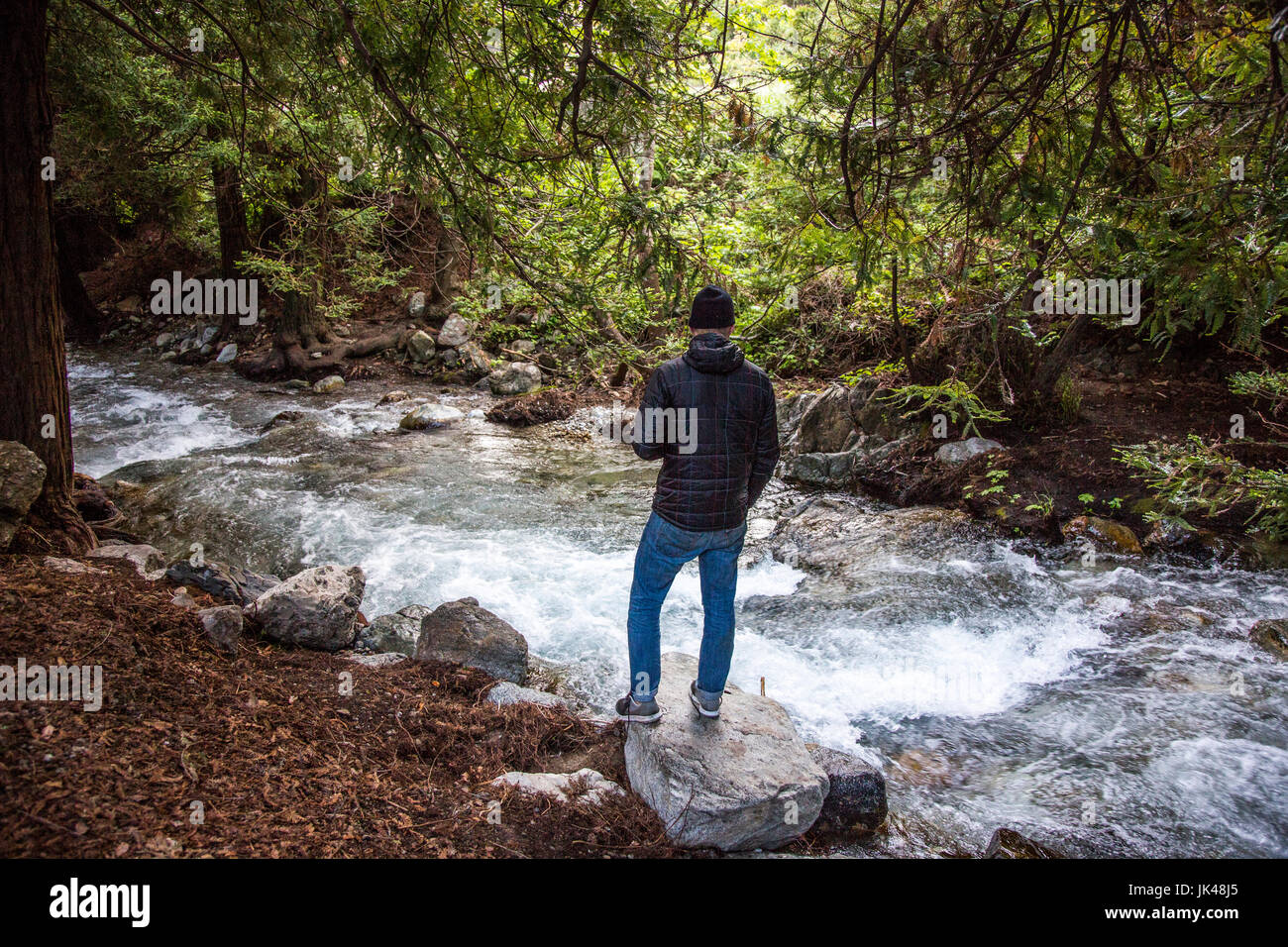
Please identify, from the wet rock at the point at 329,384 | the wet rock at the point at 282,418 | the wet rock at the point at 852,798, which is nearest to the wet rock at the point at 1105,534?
the wet rock at the point at 852,798

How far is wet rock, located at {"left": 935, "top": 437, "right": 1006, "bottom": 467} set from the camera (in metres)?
8.12

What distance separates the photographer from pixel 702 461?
3229mm

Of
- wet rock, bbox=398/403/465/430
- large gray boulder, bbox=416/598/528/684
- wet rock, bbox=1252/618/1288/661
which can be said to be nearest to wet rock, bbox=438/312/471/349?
wet rock, bbox=398/403/465/430

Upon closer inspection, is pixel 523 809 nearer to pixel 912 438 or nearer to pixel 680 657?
pixel 680 657

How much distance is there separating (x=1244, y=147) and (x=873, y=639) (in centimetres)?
399

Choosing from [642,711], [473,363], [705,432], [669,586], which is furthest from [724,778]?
[473,363]

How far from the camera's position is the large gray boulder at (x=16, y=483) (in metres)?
4.59

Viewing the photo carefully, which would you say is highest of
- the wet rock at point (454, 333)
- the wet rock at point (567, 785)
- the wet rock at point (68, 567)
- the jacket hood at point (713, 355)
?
the wet rock at point (454, 333)

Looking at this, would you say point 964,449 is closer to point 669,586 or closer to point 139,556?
point 669,586

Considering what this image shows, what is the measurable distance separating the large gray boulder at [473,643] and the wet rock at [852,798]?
7.07 ft

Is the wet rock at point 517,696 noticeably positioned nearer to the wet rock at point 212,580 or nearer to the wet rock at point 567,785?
the wet rock at point 567,785

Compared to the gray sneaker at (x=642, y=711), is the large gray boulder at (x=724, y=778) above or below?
below

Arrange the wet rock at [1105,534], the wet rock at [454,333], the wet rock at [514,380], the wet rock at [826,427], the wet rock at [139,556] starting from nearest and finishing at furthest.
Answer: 1. the wet rock at [139,556]
2. the wet rock at [1105,534]
3. the wet rock at [826,427]
4. the wet rock at [514,380]
5. the wet rock at [454,333]

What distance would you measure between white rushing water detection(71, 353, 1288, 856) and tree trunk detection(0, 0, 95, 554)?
209 centimetres
